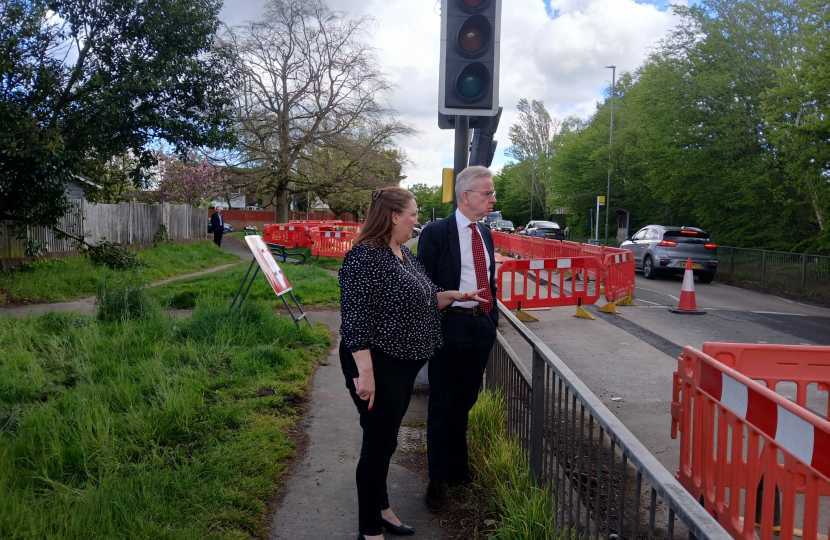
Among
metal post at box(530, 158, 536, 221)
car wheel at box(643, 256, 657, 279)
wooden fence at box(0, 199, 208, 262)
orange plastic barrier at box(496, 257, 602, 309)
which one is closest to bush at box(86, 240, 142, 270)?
wooden fence at box(0, 199, 208, 262)

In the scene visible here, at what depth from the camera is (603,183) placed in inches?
1636

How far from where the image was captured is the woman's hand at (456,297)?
342 centimetres

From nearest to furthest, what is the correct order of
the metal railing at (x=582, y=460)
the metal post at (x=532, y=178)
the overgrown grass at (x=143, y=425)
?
the metal railing at (x=582, y=460), the overgrown grass at (x=143, y=425), the metal post at (x=532, y=178)

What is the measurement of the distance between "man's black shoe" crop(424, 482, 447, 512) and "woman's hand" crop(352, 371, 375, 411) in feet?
3.36

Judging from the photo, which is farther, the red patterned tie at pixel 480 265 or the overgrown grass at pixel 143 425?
the red patterned tie at pixel 480 265

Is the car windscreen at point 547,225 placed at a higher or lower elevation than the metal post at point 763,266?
higher

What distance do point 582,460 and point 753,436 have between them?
81cm

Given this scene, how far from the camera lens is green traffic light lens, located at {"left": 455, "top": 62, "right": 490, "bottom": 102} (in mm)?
5398

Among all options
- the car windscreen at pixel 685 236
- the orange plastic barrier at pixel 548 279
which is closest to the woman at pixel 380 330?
the orange plastic barrier at pixel 548 279

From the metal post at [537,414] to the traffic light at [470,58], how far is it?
9.03 ft

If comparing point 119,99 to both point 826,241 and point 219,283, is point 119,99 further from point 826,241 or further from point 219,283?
point 826,241

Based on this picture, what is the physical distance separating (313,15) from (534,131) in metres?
41.2

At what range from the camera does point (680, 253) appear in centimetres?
1798

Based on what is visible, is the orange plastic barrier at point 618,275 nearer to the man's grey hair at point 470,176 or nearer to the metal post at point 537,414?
the man's grey hair at point 470,176
